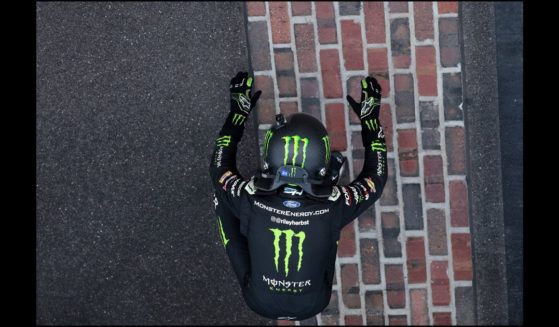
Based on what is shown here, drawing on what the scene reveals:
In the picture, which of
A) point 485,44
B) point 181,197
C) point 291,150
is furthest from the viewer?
point 181,197

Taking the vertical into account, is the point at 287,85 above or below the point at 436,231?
above

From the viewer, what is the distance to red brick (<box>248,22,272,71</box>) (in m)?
4.02

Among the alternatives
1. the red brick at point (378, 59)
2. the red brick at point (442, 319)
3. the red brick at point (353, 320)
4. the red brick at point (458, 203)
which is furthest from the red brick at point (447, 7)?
the red brick at point (353, 320)

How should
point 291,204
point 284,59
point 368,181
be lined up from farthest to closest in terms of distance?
point 284,59 → point 368,181 → point 291,204

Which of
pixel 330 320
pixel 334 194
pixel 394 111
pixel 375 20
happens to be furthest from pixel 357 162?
pixel 330 320

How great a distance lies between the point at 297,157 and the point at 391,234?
129cm

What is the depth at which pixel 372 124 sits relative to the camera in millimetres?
3590

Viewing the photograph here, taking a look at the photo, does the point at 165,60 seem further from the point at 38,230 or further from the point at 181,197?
the point at 38,230

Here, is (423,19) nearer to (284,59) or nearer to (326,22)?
(326,22)

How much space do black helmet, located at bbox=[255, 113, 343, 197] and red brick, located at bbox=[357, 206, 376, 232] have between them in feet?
2.84

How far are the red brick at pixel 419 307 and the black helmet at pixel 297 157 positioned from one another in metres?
1.42

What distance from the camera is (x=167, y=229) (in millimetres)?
4270

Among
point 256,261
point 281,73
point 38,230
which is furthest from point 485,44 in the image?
point 38,230

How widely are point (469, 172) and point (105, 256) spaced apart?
2.78 metres
